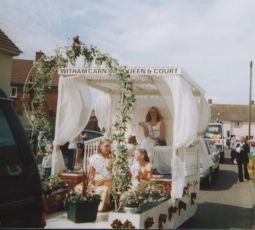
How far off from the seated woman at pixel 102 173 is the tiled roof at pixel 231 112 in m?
77.7

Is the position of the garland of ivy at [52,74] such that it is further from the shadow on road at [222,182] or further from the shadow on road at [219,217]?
the shadow on road at [222,182]

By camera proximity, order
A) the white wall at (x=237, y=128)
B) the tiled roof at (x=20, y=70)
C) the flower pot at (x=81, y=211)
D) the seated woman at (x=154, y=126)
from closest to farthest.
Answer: the flower pot at (x=81, y=211) → the seated woman at (x=154, y=126) → the tiled roof at (x=20, y=70) → the white wall at (x=237, y=128)

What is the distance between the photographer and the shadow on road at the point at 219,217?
970 centimetres

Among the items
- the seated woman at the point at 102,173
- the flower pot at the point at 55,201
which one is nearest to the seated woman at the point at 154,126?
the seated woman at the point at 102,173

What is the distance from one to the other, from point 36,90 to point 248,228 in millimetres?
5285

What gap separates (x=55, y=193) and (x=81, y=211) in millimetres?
1189

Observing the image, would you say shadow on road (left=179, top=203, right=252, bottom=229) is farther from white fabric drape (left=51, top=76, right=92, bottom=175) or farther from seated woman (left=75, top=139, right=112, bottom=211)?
white fabric drape (left=51, top=76, right=92, bottom=175)

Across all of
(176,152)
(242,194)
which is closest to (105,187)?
(176,152)

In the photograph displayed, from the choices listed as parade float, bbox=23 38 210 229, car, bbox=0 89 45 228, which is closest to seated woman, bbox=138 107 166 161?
parade float, bbox=23 38 210 229

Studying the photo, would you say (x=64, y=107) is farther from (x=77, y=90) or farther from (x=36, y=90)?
(x=36, y=90)

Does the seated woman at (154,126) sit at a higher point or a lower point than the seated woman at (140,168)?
higher

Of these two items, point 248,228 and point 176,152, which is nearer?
point 176,152

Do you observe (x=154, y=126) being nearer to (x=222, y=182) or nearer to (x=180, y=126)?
(x=180, y=126)

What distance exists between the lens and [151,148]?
446 inches
